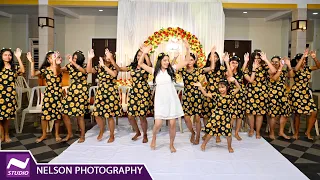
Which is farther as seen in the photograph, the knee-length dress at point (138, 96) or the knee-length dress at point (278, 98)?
the knee-length dress at point (278, 98)

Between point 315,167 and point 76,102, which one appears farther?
point 76,102

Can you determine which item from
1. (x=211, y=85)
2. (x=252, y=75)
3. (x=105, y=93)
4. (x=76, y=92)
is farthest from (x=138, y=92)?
(x=252, y=75)

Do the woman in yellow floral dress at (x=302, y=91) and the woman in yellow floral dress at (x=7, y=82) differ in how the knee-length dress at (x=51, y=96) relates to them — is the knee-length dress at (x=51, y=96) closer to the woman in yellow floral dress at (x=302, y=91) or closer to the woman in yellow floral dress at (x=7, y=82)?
the woman in yellow floral dress at (x=7, y=82)

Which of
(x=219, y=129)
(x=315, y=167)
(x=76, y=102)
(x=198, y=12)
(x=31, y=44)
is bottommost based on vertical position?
(x=315, y=167)

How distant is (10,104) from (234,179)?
341 centimetres

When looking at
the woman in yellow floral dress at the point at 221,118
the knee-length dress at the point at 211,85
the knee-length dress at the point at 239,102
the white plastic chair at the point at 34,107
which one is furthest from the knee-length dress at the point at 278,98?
the white plastic chair at the point at 34,107

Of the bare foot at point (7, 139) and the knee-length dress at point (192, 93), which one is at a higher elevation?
the knee-length dress at point (192, 93)

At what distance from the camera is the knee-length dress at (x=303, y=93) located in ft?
15.6

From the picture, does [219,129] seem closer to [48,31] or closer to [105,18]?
[48,31]

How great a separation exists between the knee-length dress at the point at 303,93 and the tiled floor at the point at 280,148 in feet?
1.77

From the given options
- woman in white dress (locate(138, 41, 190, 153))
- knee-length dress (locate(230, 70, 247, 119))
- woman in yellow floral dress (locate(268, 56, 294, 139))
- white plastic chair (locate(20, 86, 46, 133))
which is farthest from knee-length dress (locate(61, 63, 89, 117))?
woman in yellow floral dress (locate(268, 56, 294, 139))

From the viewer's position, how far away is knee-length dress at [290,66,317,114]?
15.6 ft

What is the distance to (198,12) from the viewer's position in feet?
26.2

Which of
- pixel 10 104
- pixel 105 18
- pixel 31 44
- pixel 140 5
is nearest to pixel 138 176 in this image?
pixel 10 104
